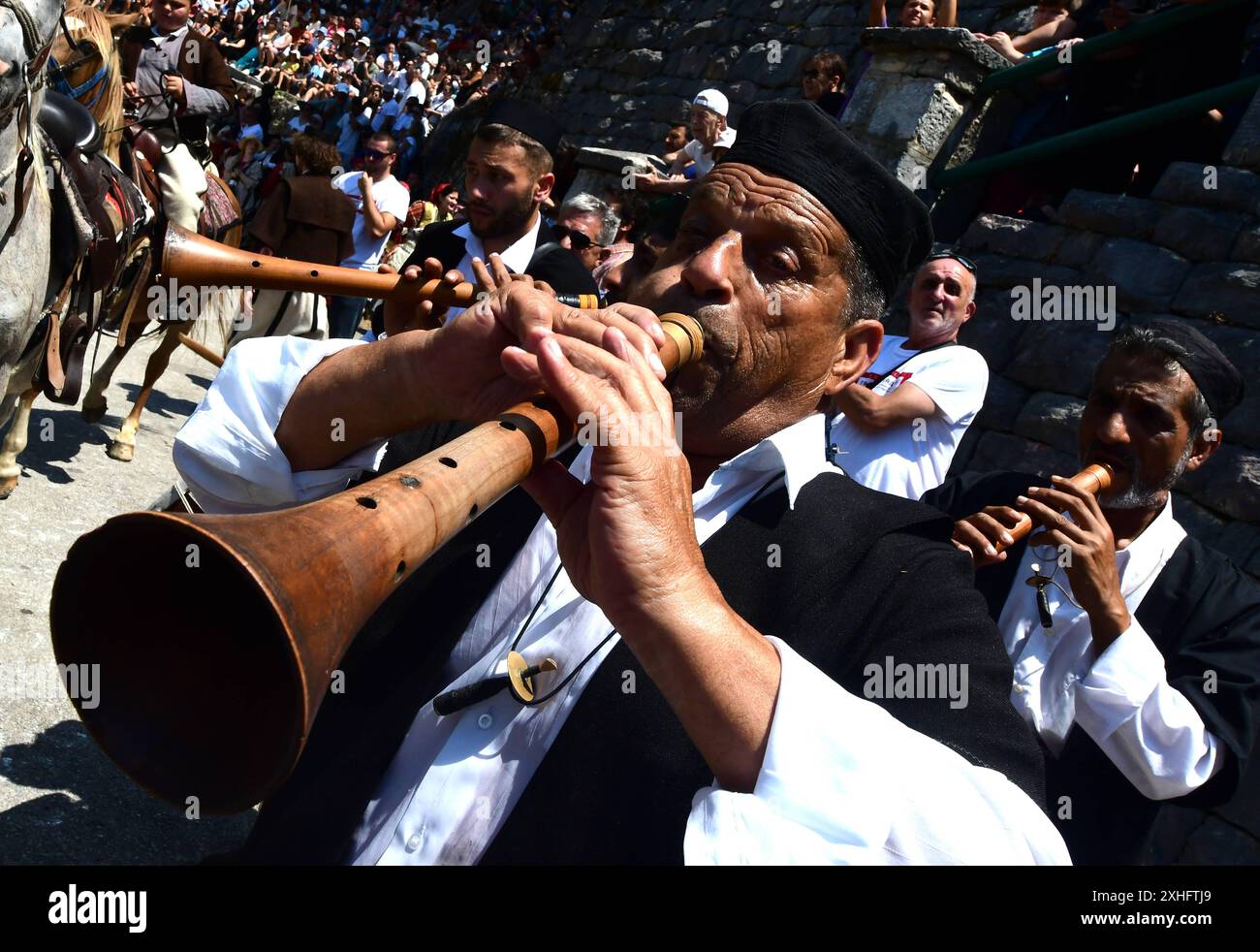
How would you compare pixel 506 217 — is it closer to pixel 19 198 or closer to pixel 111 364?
pixel 19 198

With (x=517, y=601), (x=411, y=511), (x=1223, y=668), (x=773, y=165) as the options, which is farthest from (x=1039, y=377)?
(x=411, y=511)

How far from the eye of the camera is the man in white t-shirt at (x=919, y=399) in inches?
171

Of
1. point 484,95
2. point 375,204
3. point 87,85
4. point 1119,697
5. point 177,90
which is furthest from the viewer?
point 484,95

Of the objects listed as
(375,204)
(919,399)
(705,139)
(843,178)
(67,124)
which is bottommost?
(375,204)

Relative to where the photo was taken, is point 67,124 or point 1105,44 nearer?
point 67,124

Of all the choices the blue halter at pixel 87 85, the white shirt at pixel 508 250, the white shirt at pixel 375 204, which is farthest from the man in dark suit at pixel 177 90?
the white shirt at pixel 508 250

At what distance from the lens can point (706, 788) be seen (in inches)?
60.2

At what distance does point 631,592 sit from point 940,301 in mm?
3538

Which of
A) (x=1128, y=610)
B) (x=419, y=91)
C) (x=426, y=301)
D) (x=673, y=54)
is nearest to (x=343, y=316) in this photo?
(x=673, y=54)

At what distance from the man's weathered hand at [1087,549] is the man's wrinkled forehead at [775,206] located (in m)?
1.15

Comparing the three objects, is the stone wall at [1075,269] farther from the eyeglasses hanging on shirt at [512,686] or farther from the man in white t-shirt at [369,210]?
the man in white t-shirt at [369,210]

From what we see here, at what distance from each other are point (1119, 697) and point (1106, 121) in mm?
4597

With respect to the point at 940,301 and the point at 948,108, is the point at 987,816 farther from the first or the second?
the point at 948,108

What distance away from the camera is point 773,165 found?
2.06 m
